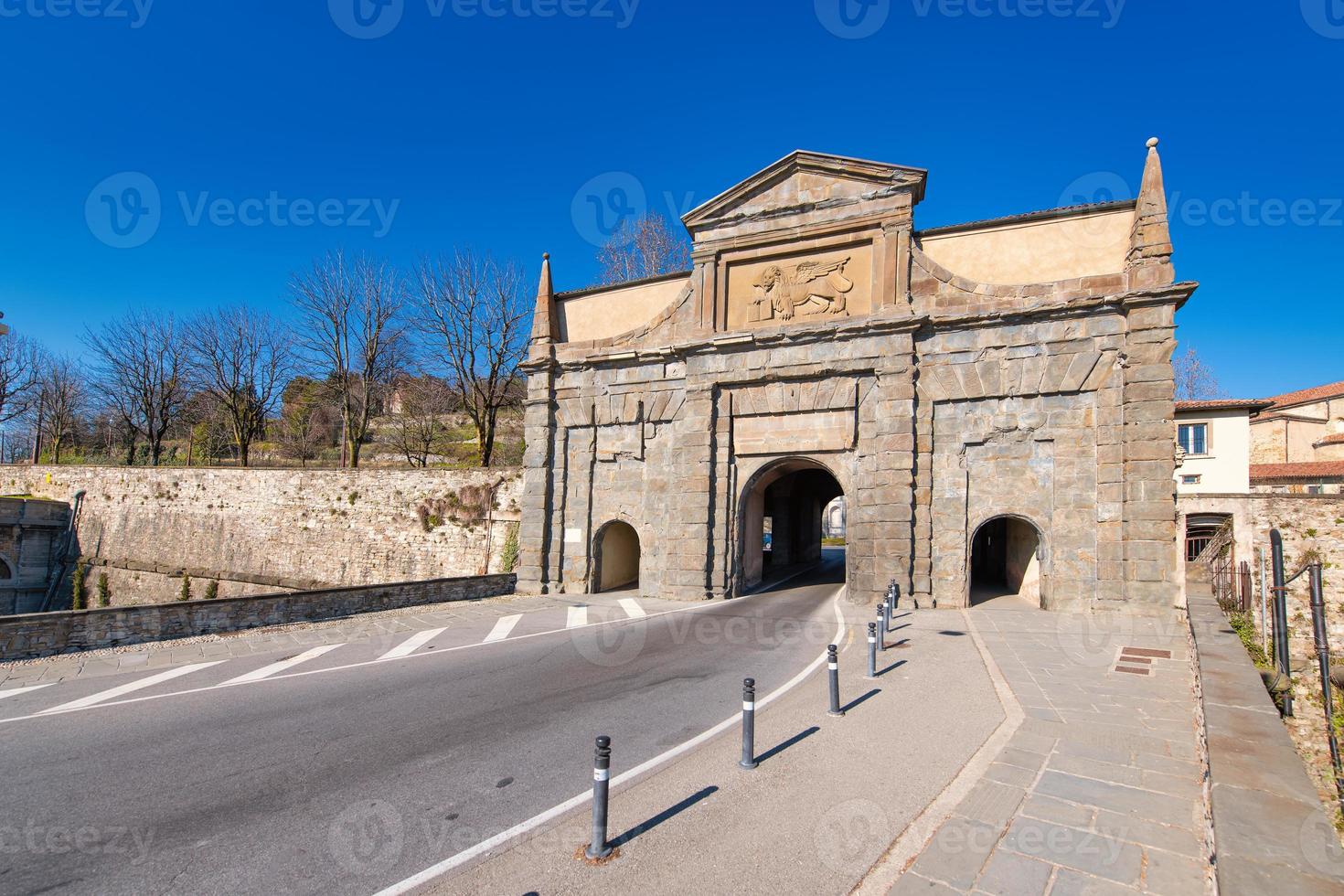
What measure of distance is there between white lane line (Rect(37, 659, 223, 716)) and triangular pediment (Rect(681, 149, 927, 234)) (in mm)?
14882

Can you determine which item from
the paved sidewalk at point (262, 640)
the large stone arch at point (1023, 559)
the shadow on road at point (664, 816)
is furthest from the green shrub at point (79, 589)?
the large stone arch at point (1023, 559)

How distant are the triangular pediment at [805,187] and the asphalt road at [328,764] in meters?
12.2

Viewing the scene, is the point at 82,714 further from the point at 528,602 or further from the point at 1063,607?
the point at 1063,607

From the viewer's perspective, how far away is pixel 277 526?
25.9 m

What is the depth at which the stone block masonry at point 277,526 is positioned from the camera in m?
22.3

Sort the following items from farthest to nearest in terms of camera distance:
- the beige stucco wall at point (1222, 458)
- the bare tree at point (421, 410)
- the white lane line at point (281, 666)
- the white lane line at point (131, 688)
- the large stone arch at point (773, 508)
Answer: the bare tree at point (421, 410)
the beige stucco wall at point (1222, 458)
the large stone arch at point (773, 508)
the white lane line at point (281, 666)
the white lane line at point (131, 688)

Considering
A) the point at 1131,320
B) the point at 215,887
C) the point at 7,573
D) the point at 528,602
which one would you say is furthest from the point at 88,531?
the point at 1131,320

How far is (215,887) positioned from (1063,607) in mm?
14887

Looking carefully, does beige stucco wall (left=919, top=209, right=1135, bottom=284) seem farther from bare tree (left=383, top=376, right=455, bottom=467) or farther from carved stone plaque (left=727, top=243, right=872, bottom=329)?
bare tree (left=383, top=376, right=455, bottom=467)

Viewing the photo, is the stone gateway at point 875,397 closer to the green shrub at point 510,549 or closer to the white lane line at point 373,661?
the white lane line at point 373,661

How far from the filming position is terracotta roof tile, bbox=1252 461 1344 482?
24.7 meters

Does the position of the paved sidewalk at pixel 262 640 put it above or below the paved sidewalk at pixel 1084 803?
below

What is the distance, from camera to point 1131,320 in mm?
13203

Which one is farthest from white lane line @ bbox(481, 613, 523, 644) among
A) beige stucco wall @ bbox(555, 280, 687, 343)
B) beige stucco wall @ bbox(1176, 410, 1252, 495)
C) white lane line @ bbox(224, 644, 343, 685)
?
beige stucco wall @ bbox(1176, 410, 1252, 495)
